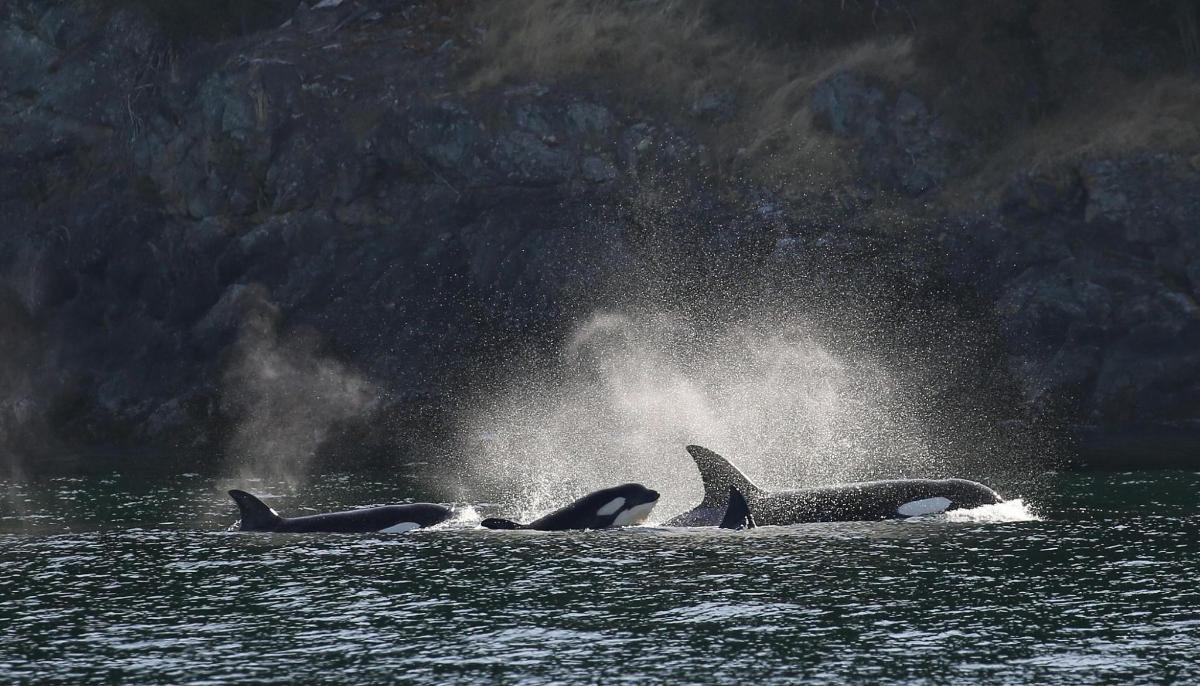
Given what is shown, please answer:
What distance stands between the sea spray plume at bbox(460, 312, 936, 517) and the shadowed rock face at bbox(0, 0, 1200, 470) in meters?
1.78

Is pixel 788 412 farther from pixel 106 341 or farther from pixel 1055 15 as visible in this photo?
pixel 106 341

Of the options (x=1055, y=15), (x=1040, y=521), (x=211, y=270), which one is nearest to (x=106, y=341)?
(x=211, y=270)

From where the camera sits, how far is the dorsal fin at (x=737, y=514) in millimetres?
31609

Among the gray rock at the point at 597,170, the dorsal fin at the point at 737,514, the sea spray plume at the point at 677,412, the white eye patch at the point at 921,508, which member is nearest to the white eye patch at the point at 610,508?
the dorsal fin at the point at 737,514

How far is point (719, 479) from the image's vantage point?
33.1 metres

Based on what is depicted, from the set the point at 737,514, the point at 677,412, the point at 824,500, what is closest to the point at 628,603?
the point at 737,514

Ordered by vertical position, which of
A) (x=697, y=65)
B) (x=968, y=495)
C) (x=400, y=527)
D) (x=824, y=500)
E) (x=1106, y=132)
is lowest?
(x=400, y=527)

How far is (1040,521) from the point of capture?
3153 centimetres

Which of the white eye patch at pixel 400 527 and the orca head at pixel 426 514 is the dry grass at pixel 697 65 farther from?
the white eye patch at pixel 400 527

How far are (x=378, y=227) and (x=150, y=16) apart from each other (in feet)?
72.0

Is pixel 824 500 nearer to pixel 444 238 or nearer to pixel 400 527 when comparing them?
pixel 400 527

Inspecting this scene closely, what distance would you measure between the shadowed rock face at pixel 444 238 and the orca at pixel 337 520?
79.6 feet

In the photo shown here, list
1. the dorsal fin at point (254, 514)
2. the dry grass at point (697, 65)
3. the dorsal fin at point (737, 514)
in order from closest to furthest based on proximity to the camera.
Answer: the dorsal fin at point (737, 514), the dorsal fin at point (254, 514), the dry grass at point (697, 65)

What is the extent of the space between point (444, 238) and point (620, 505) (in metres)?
33.0
